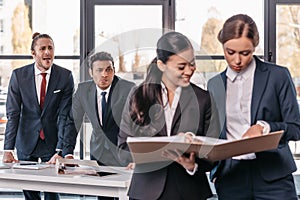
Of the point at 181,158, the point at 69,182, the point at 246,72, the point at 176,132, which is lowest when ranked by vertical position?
the point at 69,182

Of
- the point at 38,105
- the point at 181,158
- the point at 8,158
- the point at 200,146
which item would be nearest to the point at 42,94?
the point at 38,105

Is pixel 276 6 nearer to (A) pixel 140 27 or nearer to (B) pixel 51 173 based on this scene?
(A) pixel 140 27

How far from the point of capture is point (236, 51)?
2.29 metres

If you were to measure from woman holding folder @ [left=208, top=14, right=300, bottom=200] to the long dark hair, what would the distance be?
217 mm

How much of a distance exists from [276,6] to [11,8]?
2815mm

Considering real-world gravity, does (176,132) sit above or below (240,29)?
below

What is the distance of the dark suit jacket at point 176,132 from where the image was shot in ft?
7.27

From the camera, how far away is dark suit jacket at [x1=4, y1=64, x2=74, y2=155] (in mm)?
4023

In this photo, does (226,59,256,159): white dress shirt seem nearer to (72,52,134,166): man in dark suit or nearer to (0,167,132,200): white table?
(0,167,132,200): white table

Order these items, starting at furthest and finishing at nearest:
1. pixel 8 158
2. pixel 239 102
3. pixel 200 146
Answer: pixel 8 158 → pixel 239 102 → pixel 200 146

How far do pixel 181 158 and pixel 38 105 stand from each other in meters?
2.09

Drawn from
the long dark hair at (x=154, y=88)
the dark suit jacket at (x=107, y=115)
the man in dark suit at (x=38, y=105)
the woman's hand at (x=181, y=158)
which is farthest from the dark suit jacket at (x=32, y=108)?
the woman's hand at (x=181, y=158)

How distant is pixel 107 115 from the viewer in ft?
11.8

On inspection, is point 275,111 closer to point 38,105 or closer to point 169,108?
point 169,108
